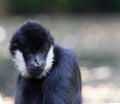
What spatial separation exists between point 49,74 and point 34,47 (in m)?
0.37

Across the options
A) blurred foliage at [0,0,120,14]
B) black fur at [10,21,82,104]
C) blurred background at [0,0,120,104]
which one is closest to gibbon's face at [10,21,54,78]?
black fur at [10,21,82,104]

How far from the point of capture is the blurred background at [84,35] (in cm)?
1096

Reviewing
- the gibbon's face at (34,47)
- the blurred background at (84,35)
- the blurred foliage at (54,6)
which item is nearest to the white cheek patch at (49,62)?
the gibbon's face at (34,47)

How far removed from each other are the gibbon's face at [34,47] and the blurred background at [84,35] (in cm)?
79

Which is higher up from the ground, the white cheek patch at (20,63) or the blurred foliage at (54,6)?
the blurred foliage at (54,6)

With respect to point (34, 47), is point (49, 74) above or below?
below

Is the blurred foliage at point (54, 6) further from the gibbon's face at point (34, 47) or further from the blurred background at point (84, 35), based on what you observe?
the gibbon's face at point (34, 47)

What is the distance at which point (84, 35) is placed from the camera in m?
21.2

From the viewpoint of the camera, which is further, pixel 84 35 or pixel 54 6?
pixel 54 6

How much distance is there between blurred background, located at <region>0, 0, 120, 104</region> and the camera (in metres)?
11.0

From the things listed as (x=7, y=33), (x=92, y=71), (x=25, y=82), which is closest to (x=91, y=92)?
(x=92, y=71)

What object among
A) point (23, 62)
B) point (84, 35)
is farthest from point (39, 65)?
point (84, 35)

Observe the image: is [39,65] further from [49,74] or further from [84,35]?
[84,35]

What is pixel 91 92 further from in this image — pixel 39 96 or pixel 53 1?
pixel 53 1
